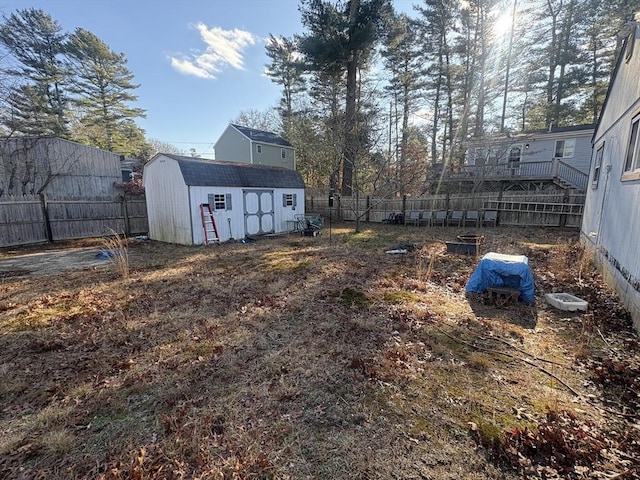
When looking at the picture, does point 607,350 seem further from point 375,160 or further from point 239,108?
→ point 239,108

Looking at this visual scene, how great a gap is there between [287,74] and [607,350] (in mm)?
29458

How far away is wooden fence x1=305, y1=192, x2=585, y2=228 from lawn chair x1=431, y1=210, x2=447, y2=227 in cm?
42

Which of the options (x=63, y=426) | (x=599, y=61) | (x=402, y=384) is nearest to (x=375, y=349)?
(x=402, y=384)

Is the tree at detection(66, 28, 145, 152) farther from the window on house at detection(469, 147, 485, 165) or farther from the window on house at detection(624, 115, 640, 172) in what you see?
the window on house at detection(624, 115, 640, 172)

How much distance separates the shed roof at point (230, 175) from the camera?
33.6ft

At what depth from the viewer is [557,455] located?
1968 millimetres

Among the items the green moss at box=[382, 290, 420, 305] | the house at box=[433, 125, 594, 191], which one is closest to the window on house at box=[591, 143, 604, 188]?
the green moss at box=[382, 290, 420, 305]

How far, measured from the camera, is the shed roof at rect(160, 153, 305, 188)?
33.6 ft

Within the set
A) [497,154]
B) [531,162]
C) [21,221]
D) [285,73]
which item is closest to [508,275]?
[497,154]

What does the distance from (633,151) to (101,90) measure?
32560mm

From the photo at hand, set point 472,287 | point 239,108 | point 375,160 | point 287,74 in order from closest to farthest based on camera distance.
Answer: point 472,287
point 375,160
point 287,74
point 239,108

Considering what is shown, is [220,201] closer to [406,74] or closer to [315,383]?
Answer: [315,383]

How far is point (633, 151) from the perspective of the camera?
4.84 metres

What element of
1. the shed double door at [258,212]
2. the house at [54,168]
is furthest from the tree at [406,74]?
the house at [54,168]
